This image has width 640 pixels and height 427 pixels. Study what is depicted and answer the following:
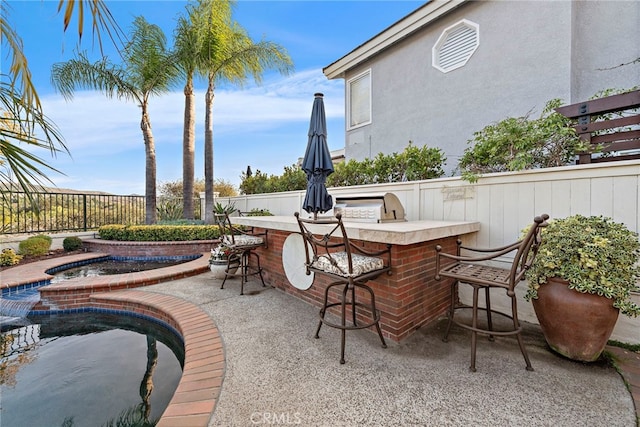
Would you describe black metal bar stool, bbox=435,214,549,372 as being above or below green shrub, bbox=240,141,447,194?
below

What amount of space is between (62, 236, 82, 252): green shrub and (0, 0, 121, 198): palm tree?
6.85 metres

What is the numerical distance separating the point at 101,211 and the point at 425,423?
1070 cm

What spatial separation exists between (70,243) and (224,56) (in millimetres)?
6747

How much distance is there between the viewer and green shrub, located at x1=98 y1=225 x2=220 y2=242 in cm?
741

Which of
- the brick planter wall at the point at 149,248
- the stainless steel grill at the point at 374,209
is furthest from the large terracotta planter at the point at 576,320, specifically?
the brick planter wall at the point at 149,248

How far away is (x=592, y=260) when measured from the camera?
1983 millimetres

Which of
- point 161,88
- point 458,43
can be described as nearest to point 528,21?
point 458,43

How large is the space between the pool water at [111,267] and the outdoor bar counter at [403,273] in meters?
4.27

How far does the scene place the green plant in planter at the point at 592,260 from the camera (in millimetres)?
1958

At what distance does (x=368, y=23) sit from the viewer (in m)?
7.03


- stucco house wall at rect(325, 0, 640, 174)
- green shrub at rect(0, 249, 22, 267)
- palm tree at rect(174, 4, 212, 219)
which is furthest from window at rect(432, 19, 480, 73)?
green shrub at rect(0, 249, 22, 267)

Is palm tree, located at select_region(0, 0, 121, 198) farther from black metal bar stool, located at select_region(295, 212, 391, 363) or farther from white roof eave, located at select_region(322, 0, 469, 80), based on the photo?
white roof eave, located at select_region(322, 0, 469, 80)

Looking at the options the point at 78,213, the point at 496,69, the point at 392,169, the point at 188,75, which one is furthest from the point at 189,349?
the point at 188,75

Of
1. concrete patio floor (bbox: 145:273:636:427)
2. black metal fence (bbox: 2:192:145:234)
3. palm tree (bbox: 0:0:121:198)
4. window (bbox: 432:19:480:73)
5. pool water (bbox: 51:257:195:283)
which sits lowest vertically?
pool water (bbox: 51:257:195:283)
